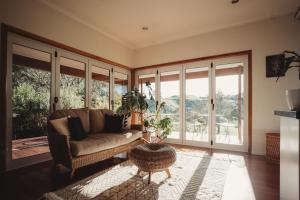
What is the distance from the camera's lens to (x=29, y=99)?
2.94m

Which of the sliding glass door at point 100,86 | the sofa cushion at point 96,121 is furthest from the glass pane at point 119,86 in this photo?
the sofa cushion at point 96,121

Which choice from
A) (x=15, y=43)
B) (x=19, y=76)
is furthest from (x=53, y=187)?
(x=15, y=43)

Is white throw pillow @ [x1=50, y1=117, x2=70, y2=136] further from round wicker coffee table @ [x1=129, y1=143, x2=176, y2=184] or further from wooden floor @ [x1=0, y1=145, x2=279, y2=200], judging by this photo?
round wicker coffee table @ [x1=129, y1=143, x2=176, y2=184]

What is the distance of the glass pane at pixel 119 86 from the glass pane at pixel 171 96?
1.13 m

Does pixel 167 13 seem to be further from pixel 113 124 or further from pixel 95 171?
pixel 95 171

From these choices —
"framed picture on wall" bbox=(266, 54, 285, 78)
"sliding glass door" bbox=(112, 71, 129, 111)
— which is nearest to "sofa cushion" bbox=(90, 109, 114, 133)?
"sliding glass door" bbox=(112, 71, 129, 111)

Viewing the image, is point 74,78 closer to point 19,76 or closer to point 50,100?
point 50,100

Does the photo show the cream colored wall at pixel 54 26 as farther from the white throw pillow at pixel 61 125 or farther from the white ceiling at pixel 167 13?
the white throw pillow at pixel 61 125

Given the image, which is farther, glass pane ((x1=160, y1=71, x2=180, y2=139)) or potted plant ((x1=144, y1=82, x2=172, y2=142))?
glass pane ((x1=160, y1=71, x2=180, y2=139))

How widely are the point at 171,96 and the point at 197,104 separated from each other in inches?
30.5

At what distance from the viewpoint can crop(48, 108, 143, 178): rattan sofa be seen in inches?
89.5

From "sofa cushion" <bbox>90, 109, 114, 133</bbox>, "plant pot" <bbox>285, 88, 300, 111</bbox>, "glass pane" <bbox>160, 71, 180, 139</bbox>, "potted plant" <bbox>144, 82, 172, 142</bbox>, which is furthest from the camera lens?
"glass pane" <bbox>160, 71, 180, 139</bbox>

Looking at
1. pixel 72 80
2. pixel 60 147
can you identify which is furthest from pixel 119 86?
pixel 60 147

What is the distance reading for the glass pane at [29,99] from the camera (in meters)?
2.77
